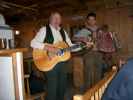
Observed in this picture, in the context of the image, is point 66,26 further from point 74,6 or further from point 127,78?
point 127,78

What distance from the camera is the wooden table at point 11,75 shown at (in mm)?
2221

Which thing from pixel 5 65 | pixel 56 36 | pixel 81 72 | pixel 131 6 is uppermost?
pixel 131 6

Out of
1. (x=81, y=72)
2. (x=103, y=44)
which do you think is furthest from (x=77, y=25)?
(x=103, y=44)

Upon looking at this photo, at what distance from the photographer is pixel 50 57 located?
310 centimetres

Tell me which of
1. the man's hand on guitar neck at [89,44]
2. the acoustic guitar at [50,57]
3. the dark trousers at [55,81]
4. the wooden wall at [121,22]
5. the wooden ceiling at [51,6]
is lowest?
the dark trousers at [55,81]

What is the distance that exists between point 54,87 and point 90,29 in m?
0.96

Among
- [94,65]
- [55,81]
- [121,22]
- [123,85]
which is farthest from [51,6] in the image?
[123,85]

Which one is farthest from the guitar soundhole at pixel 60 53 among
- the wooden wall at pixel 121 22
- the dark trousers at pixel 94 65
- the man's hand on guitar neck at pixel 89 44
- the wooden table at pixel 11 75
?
the wooden wall at pixel 121 22

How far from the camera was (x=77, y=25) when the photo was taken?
238 inches

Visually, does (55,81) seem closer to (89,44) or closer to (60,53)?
(60,53)

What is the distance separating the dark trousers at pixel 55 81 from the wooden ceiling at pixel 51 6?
8.84 ft

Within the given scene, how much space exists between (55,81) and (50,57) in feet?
0.97

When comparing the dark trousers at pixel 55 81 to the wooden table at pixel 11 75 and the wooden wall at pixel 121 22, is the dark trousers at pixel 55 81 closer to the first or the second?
the wooden table at pixel 11 75

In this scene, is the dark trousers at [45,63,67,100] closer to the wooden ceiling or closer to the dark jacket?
the dark jacket
